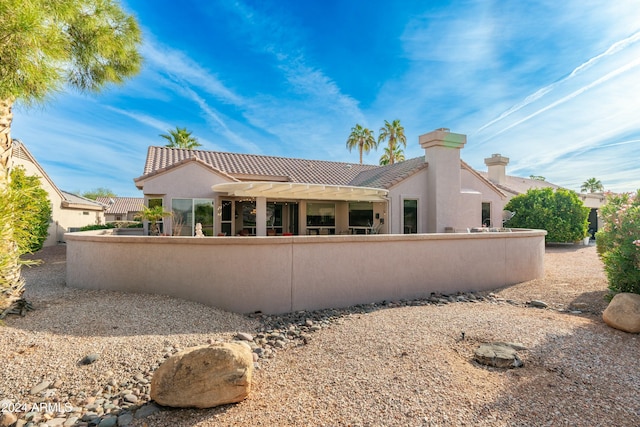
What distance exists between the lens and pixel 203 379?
440 centimetres

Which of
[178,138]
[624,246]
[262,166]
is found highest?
[178,138]

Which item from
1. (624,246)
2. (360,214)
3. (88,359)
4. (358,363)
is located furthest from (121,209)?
(624,246)

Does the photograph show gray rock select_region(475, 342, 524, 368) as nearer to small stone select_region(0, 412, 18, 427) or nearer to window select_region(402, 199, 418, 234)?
small stone select_region(0, 412, 18, 427)

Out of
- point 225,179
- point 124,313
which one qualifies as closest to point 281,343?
point 124,313

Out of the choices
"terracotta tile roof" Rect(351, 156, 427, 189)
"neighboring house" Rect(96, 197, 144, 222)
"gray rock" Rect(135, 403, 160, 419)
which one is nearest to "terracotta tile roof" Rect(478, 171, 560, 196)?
"terracotta tile roof" Rect(351, 156, 427, 189)

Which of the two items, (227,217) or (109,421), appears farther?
(227,217)

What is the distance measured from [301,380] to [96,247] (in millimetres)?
8599

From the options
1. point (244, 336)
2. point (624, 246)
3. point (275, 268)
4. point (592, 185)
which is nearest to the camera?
point (244, 336)

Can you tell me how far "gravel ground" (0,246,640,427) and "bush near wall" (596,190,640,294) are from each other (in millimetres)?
1272

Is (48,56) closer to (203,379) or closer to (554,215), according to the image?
(203,379)

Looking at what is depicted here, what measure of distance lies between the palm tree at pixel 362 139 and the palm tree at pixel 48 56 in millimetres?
39920

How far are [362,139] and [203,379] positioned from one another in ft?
153

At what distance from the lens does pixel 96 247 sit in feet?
32.3

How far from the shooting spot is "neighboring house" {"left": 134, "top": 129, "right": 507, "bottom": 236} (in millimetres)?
17281
